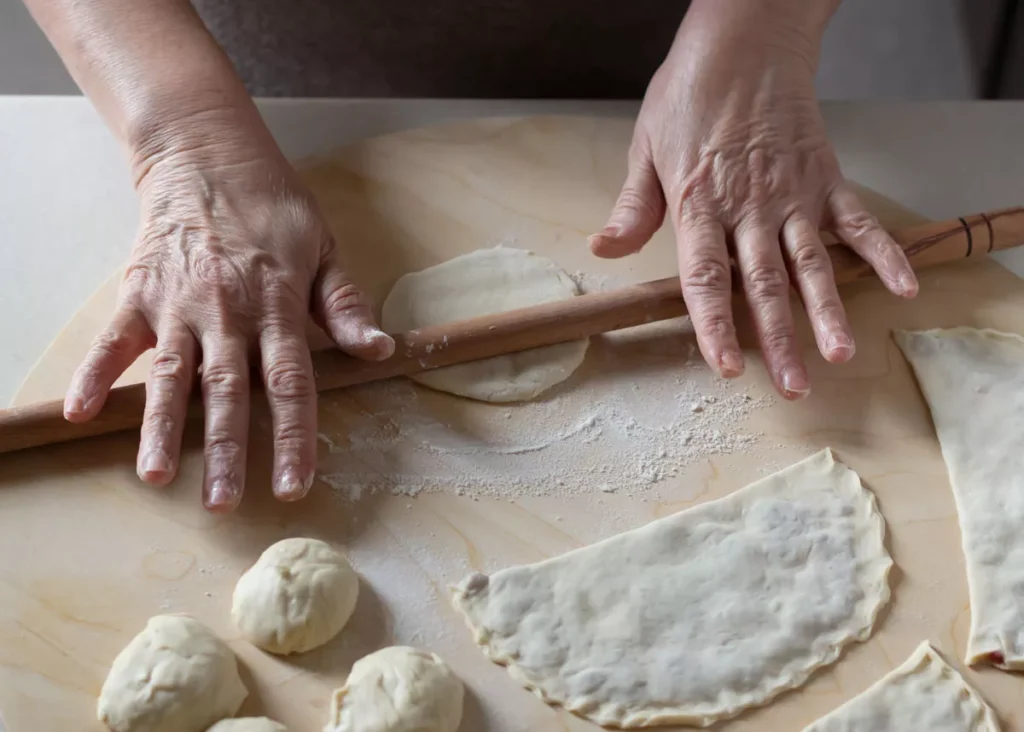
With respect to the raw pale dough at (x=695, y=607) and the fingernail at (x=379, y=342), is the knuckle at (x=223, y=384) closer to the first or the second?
the fingernail at (x=379, y=342)

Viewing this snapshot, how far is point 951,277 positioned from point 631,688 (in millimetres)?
935

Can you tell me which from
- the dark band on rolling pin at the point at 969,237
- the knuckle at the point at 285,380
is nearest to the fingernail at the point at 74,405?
the knuckle at the point at 285,380

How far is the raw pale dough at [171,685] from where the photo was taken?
96 cm

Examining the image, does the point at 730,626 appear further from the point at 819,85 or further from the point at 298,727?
the point at 819,85

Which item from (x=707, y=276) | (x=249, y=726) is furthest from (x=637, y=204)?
(x=249, y=726)

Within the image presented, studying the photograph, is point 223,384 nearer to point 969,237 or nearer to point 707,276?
point 707,276

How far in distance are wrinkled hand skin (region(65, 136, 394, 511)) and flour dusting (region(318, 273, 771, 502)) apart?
10cm

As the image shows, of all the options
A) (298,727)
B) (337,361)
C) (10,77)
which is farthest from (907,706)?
(10,77)

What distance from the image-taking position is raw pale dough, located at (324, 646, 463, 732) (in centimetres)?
96

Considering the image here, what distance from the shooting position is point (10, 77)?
247 cm

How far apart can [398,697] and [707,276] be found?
2.43ft

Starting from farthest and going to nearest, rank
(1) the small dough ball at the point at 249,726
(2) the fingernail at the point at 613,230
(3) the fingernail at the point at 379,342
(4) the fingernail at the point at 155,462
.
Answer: (2) the fingernail at the point at 613,230 < (3) the fingernail at the point at 379,342 < (4) the fingernail at the point at 155,462 < (1) the small dough ball at the point at 249,726

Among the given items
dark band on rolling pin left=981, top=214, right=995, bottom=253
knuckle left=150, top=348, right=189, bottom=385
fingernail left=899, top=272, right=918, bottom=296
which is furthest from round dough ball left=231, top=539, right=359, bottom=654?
dark band on rolling pin left=981, top=214, right=995, bottom=253

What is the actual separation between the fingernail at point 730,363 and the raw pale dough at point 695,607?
0.57 ft
